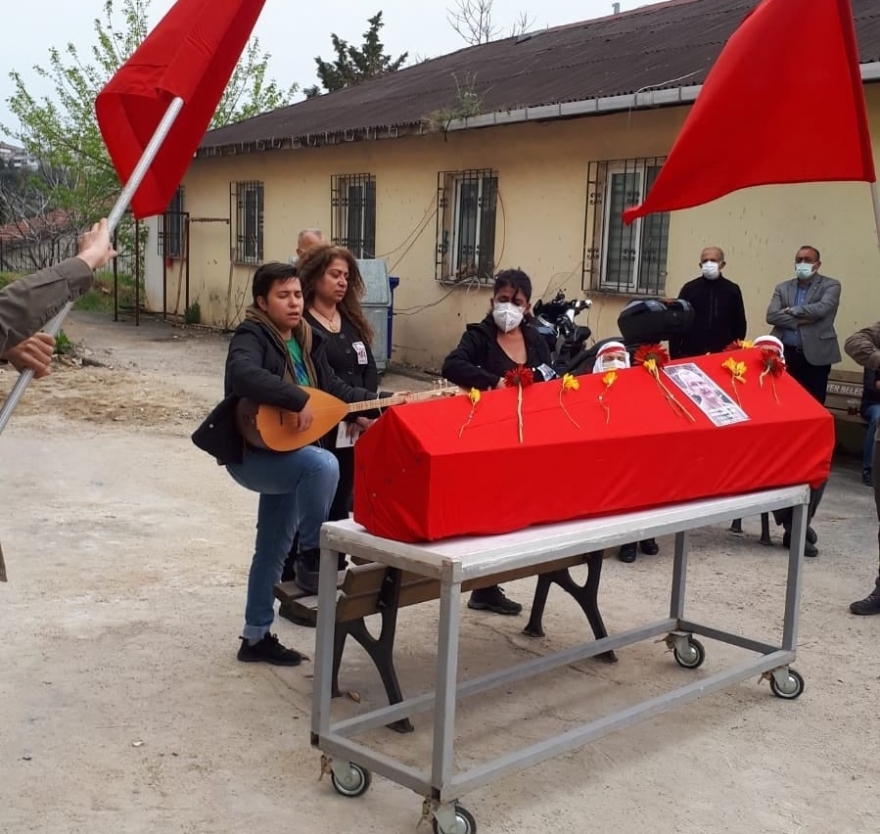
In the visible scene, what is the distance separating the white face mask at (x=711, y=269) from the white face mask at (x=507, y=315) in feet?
12.3

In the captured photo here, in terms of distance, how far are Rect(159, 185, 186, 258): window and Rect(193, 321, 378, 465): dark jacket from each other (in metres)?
17.0

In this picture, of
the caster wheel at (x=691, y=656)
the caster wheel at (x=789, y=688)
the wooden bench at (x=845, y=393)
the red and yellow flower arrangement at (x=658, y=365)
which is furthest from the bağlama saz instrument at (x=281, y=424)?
the wooden bench at (x=845, y=393)

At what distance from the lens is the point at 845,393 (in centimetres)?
902

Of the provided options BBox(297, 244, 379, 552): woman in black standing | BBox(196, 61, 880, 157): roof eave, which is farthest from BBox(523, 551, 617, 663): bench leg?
BBox(196, 61, 880, 157): roof eave

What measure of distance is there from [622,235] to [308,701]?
8022mm

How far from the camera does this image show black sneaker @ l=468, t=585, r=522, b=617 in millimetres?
5582

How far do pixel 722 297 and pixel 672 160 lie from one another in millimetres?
4212

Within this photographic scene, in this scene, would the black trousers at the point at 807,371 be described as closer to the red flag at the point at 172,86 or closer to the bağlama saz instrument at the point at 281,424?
the bağlama saz instrument at the point at 281,424

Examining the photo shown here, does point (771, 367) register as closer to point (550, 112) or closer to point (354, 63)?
point (550, 112)

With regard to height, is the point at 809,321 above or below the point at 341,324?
below

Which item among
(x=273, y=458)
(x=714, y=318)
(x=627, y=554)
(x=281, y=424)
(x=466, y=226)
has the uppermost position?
(x=466, y=226)

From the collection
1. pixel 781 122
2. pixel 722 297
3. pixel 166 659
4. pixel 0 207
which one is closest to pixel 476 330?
pixel 781 122

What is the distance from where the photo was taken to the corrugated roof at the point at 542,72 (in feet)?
36.3

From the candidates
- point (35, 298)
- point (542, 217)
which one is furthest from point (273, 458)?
point (542, 217)
